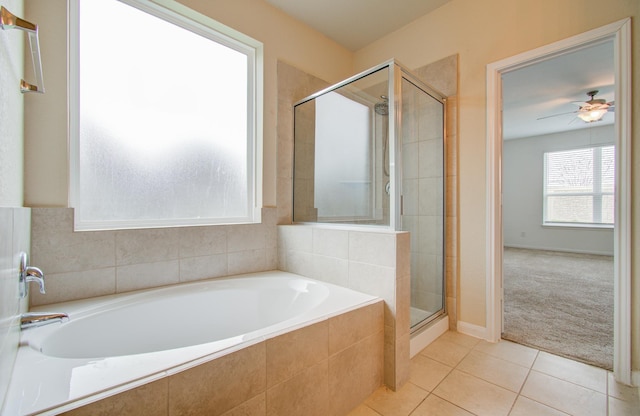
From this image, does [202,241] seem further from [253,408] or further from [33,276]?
[253,408]

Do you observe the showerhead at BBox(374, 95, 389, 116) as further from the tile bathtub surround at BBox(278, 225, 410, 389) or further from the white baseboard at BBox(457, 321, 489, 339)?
the white baseboard at BBox(457, 321, 489, 339)

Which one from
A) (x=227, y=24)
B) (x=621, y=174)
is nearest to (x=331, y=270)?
(x=621, y=174)

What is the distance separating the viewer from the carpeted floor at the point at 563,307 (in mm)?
1906

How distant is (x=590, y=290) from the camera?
316 centimetres

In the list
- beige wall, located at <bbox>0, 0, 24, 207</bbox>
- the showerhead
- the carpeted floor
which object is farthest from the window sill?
beige wall, located at <bbox>0, 0, 24, 207</bbox>

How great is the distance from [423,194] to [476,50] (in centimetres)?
116

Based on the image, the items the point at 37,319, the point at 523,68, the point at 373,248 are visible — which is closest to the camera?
the point at 37,319

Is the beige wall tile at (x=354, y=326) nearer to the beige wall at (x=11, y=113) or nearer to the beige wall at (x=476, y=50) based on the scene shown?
the beige wall at (x=476, y=50)

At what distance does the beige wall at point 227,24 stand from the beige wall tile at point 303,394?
135 centimetres

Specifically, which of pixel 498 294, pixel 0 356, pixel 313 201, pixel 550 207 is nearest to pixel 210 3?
pixel 313 201

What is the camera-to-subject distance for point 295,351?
1.08 m

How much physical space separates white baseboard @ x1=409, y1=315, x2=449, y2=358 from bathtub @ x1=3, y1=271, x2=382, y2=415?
618mm

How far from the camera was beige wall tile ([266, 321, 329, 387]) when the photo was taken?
1.01 meters

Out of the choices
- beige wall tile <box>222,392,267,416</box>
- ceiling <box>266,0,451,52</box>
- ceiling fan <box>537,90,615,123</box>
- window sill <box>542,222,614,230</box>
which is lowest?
beige wall tile <box>222,392,267,416</box>
